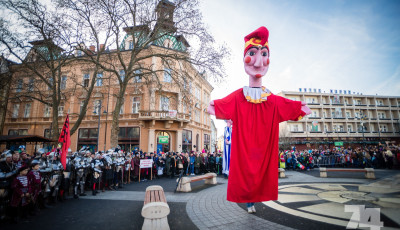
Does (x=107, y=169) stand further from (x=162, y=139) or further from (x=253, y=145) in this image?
(x=162, y=139)

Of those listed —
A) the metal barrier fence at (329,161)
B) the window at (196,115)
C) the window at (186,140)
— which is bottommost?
the metal barrier fence at (329,161)

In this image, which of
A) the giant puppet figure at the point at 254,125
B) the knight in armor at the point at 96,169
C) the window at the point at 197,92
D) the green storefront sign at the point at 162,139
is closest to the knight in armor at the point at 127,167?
the knight in armor at the point at 96,169

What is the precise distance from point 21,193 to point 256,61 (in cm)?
685

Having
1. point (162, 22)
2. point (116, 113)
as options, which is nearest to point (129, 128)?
point (116, 113)

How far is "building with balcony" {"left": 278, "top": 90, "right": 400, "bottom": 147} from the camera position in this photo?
47469 mm

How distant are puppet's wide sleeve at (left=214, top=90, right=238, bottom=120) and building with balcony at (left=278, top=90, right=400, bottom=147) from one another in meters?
45.3

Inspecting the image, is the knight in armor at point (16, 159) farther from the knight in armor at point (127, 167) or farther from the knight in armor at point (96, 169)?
the knight in armor at point (127, 167)

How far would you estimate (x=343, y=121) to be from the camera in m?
50.3

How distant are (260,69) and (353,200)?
5.05 metres

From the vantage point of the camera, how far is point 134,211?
5625 mm

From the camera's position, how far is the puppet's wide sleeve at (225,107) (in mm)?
3912

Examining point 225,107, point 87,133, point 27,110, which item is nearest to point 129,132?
point 87,133

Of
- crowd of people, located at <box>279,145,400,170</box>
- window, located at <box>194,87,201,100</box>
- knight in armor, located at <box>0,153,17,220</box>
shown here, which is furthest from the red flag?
window, located at <box>194,87,201,100</box>

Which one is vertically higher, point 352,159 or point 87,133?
point 87,133
